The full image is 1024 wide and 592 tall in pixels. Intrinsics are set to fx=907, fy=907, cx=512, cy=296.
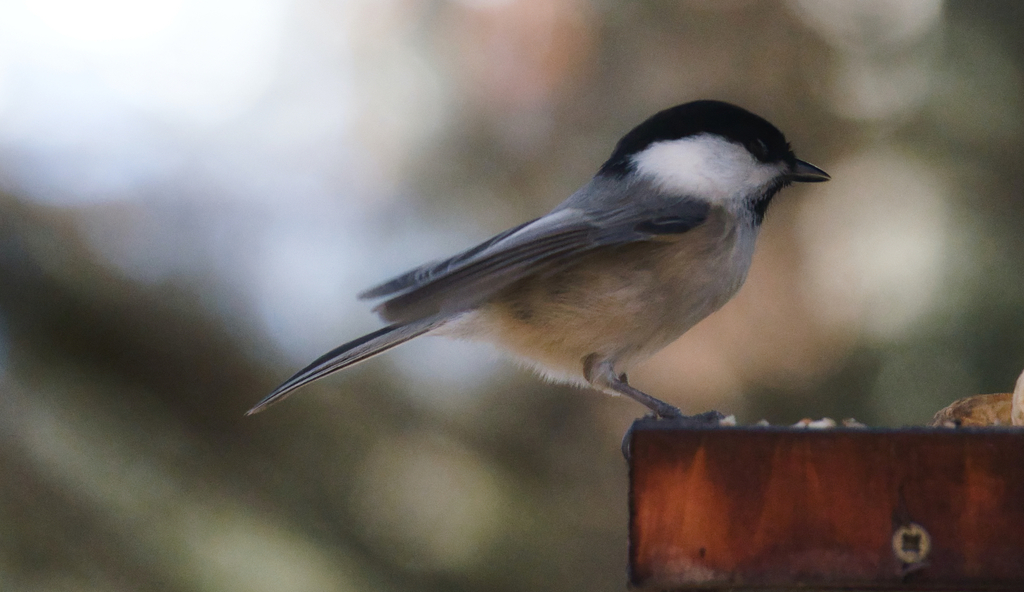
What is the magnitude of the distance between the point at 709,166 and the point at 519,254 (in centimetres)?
46

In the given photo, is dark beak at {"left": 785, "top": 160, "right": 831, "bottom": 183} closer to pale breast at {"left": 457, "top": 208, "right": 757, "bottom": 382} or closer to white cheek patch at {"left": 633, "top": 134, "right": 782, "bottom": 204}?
white cheek patch at {"left": 633, "top": 134, "right": 782, "bottom": 204}

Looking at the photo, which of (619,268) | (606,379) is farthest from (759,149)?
(606,379)

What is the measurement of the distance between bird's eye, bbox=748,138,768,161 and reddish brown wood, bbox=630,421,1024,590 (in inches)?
34.1

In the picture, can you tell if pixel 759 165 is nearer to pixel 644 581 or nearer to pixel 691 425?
pixel 691 425

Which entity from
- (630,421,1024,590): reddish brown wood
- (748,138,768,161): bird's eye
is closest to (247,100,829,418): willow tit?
(748,138,768,161): bird's eye

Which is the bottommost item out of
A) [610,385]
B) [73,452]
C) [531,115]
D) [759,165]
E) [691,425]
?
[691,425]

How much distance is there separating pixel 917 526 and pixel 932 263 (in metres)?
1.16

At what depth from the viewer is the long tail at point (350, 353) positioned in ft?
4.01

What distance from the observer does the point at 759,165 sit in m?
1.56

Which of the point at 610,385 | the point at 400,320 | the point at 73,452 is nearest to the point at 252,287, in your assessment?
the point at 73,452

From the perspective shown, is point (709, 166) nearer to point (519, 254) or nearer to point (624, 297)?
point (624, 297)

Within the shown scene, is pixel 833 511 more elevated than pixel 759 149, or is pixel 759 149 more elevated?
pixel 759 149

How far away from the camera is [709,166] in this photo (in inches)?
61.6

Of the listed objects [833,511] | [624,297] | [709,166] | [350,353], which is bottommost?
[833,511]
